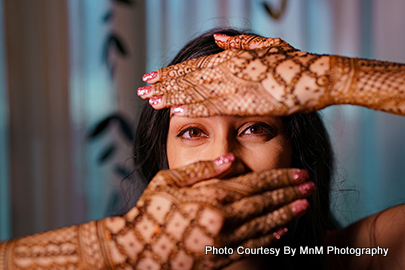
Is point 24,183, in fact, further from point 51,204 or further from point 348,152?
point 348,152

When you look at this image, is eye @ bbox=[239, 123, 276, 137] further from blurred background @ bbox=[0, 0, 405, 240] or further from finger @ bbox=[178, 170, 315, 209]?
blurred background @ bbox=[0, 0, 405, 240]

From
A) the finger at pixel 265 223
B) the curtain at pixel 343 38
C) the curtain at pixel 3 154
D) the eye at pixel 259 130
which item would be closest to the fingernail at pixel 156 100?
the eye at pixel 259 130

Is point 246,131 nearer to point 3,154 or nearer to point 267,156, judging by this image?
point 267,156

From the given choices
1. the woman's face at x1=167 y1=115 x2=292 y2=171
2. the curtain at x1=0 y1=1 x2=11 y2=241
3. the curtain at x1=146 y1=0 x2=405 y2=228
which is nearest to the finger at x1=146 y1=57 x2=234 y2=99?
the woman's face at x1=167 y1=115 x2=292 y2=171

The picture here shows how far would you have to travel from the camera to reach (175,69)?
90 centimetres

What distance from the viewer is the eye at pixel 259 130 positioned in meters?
0.96

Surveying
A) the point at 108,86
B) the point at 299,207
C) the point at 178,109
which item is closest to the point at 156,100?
the point at 178,109

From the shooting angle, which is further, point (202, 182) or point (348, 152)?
point (348, 152)

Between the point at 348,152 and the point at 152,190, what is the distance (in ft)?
5.15

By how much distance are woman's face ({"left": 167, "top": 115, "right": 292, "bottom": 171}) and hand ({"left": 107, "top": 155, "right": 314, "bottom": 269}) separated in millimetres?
173

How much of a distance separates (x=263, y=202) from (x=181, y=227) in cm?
17

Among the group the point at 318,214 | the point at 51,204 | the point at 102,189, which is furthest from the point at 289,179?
the point at 51,204

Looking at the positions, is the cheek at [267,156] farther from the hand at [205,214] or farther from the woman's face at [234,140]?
the hand at [205,214]

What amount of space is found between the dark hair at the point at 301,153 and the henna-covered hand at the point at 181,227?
388mm
